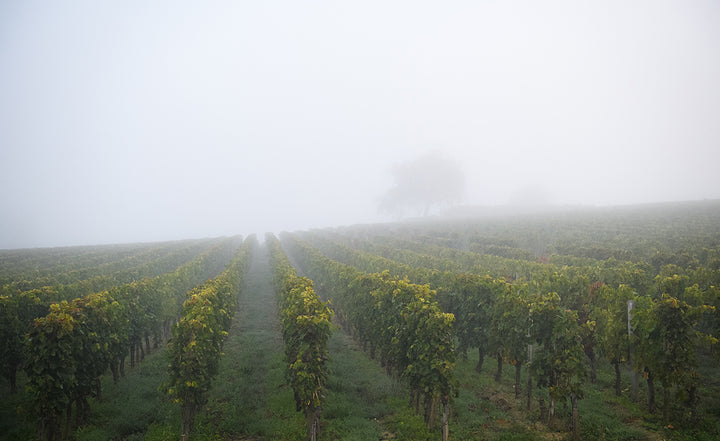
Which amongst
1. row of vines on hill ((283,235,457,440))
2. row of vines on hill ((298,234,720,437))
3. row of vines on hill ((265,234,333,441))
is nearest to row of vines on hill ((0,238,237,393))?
row of vines on hill ((265,234,333,441))

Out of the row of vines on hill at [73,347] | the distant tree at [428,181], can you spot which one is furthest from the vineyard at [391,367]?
the distant tree at [428,181]

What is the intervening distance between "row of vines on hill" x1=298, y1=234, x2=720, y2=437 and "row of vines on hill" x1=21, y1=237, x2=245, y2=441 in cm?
1533

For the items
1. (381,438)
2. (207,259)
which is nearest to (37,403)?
(381,438)

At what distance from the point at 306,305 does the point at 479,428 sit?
754 centimetres

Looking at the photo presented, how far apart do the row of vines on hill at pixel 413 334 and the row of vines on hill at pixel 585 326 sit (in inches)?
121

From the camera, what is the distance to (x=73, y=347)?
430 inches

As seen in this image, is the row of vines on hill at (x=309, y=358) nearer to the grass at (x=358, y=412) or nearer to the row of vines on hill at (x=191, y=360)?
the grass at (x=358, y=412)

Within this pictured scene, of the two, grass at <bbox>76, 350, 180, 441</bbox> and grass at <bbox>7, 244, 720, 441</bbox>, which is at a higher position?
grass at <bbox>76, 350, 180, 441</bbox>

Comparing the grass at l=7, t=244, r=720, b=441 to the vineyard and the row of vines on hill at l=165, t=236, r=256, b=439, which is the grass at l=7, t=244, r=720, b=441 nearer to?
the vineyard

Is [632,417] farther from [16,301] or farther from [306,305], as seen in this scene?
[16,301]

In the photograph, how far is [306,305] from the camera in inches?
512

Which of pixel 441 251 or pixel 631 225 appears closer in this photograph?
pixel 441 251

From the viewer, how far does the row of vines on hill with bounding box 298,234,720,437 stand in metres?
10.4

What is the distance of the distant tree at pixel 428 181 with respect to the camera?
100312mm
